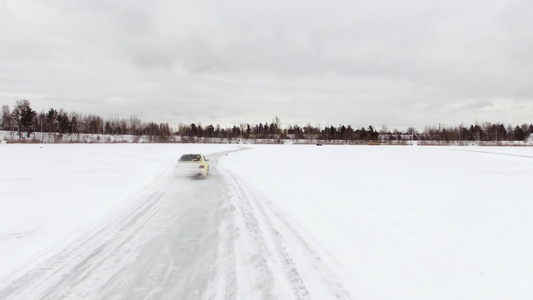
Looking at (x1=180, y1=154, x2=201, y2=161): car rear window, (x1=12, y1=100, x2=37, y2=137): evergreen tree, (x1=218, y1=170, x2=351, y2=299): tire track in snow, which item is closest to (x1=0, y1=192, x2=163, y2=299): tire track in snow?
(x1=218, y1=170, x2=351, y2=299): tire track in snow

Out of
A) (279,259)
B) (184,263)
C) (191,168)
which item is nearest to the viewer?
(184,263)

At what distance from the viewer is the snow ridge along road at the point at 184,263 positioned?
12.5ft

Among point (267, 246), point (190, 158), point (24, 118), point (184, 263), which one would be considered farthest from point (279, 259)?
point (24, 118)

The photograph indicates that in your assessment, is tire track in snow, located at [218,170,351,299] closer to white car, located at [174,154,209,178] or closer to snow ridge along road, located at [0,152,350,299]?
snow ridge along road, located at [0,152,350,299]

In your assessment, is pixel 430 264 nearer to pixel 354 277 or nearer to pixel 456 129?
pixel 354 277

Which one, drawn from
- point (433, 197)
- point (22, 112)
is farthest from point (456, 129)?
point (22, 112)

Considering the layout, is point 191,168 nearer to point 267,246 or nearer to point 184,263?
point 267,246

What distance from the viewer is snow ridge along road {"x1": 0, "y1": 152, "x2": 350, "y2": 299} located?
12.5ft

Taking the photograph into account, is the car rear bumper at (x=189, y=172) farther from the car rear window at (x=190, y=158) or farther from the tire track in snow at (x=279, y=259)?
the tire track in snow at (x=279, y=259)

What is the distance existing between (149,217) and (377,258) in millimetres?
5587

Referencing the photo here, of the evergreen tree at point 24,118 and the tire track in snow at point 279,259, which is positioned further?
the evergreen tree at point 24,118

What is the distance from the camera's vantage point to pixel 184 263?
467 centimetres

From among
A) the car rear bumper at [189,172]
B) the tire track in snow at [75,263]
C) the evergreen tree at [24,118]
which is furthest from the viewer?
the evergreen tree at [24,118]

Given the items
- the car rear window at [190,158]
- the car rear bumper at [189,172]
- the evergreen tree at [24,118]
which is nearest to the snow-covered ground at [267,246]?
the car rear bumper at [189,172]
